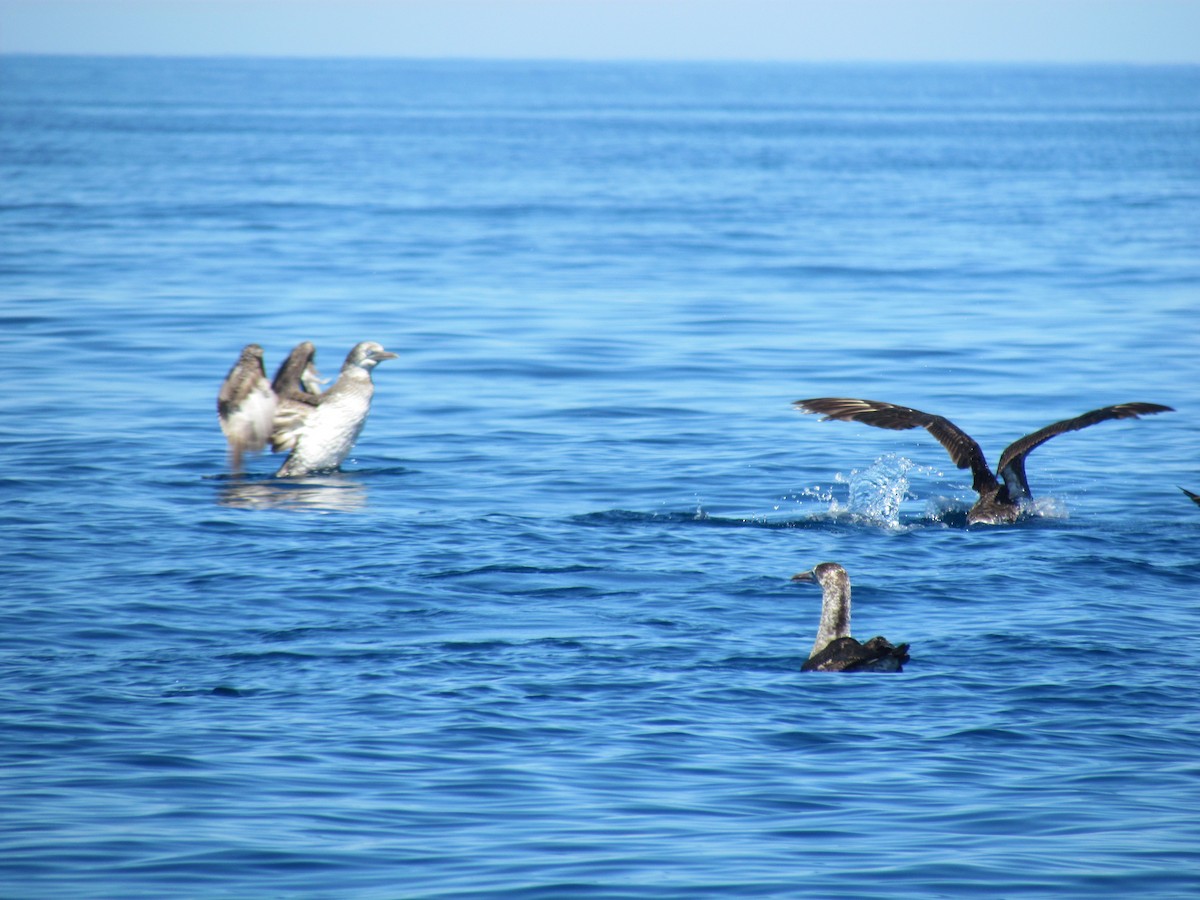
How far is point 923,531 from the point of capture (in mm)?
12406

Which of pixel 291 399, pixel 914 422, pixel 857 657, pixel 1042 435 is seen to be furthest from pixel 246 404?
pixel 857 657

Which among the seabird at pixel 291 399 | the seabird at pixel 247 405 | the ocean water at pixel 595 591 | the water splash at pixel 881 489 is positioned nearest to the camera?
the ocean water at pixel 595 591

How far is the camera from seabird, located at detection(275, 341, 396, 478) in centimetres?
1424

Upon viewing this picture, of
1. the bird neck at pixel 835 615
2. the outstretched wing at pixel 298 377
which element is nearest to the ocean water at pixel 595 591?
the bird neck at pixel 835 615

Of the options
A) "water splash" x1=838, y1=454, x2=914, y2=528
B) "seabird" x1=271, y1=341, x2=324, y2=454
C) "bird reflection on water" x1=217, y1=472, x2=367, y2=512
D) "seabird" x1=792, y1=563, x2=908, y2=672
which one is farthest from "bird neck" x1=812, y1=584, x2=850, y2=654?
"seabird" x1=271, y1=341, x2=324, y2=454

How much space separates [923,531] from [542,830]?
628 cm

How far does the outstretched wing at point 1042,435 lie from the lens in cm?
1135

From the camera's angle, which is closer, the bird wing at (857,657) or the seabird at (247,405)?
the bird wing at (857,657)

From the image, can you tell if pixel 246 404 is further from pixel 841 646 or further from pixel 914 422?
pixel 841 646

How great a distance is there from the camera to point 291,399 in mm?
14219

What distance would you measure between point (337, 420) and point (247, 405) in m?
0.85

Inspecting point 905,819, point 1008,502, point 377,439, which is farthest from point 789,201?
point 905,819

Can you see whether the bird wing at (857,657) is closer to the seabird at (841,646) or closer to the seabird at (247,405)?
the seabird at (841,646)

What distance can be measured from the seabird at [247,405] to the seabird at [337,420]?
0.36 meters
